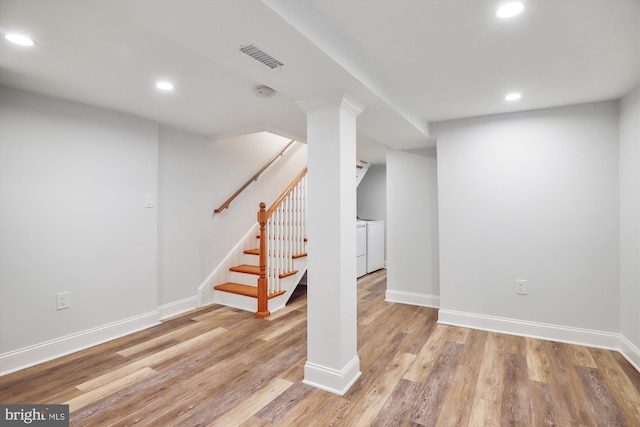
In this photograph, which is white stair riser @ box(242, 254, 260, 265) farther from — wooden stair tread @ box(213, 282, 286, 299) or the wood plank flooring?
the wood plank flooring

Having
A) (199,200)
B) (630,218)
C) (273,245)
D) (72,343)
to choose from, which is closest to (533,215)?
(630,218)

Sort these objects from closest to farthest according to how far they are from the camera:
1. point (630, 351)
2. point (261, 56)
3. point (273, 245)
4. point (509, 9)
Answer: point (509, 9), point (261, 56), point (630, 351), point (273, 245)

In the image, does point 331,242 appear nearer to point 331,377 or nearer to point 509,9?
point 331,377

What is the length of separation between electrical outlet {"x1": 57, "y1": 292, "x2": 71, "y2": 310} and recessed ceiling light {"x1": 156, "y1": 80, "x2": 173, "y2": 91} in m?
1.87

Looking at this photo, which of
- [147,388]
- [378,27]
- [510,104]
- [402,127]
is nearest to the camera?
[378,27]

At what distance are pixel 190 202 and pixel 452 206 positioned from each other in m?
2.96

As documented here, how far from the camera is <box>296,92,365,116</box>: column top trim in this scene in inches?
79.1

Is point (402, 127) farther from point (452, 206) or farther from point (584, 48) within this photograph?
point (584, 48)

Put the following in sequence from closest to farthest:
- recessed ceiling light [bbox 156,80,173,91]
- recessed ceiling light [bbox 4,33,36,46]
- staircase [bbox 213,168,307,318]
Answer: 1. recessed ceiling light [bbox 4,33,36,46]
2. recessed ceiling light [bbox 156,80,173,91]
3. staircase [bbox 213,168,307,318]

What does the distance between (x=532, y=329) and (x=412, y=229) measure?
157 cm

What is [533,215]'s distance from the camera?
2.88m

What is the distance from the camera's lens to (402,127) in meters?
2.92

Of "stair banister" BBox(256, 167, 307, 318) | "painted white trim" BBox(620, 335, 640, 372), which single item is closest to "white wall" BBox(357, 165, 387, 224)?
"stair banister" BBox(256, 167, 307, 318)

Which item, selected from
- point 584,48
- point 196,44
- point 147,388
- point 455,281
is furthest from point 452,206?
point 147,388
